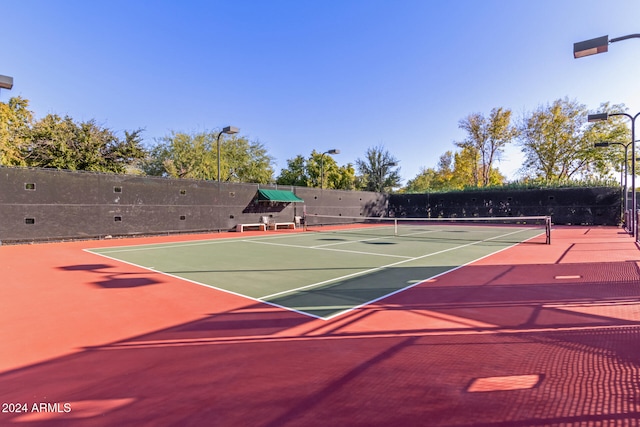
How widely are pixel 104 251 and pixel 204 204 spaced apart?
27.0 feet

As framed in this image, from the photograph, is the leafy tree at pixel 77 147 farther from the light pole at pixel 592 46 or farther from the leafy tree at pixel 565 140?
the leafy tree at pixel 565 140

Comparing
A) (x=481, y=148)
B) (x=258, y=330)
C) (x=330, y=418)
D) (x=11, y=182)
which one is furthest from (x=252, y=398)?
(x=481, y=148)

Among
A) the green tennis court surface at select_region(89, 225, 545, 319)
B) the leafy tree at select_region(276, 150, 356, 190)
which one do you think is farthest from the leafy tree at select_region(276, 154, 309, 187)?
the green tennis court surface at select_region(89, 225, 545, 319)

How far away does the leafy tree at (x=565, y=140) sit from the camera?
110 feet

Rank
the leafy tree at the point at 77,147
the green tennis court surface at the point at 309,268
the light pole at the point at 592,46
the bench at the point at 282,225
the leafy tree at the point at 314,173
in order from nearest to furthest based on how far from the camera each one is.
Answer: the green tennis court surface at the point at 309,268 → the light pole at the point at 592,46 → the leafy tree at the point at 77,147 → the bench at the point at 282,225 → the leafy tree at the point at 314,173

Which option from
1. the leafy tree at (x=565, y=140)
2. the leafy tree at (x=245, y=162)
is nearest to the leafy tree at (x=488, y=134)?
the leafy tree at (x=565, y=140)

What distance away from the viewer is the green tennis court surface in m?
5.91

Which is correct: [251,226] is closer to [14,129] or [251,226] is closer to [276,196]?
[276,196]

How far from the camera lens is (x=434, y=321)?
15.2 ft

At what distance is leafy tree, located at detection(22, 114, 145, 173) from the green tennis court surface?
13348 mm

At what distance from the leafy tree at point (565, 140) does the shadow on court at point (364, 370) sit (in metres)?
34.9

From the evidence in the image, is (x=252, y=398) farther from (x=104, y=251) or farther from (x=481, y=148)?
(x=481, y=148)

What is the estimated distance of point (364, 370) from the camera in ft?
10.7

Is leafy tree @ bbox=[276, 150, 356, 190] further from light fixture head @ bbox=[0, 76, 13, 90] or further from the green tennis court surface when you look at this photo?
light fixture head @ bbox=[0, 76, 13, 90]
